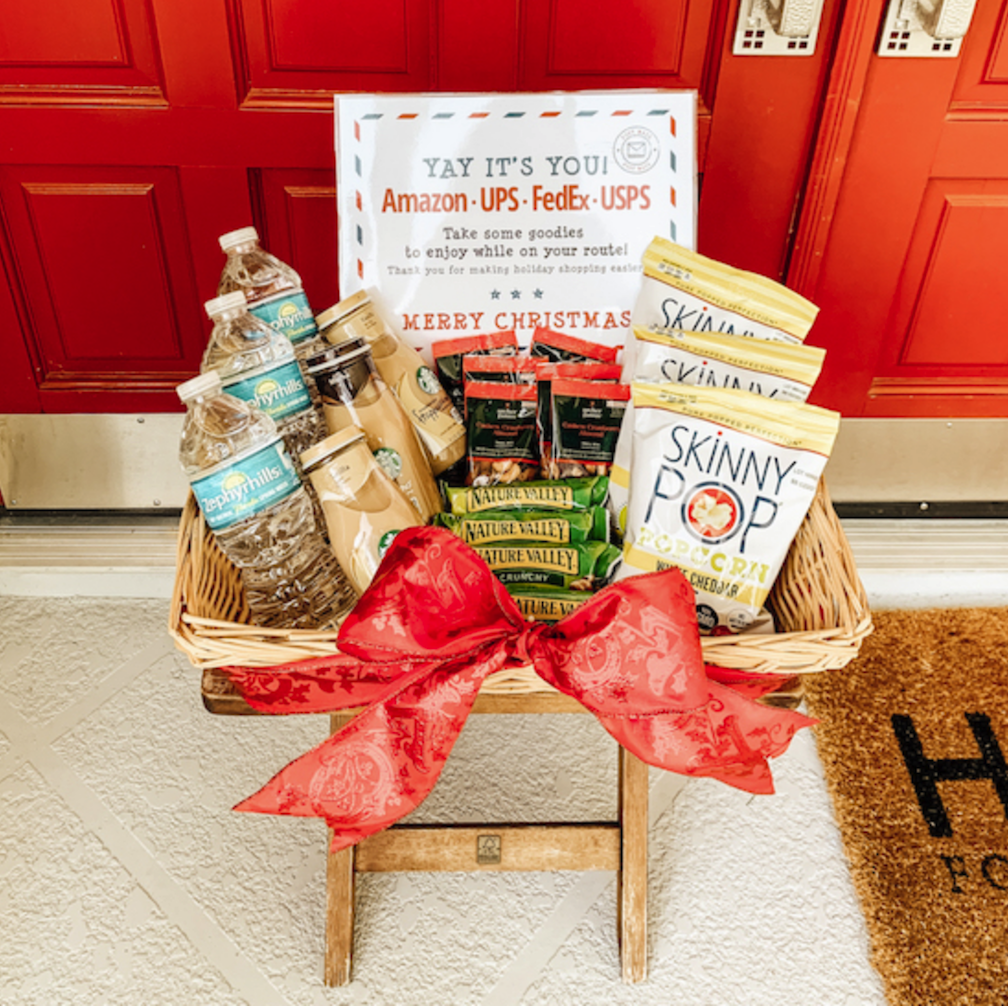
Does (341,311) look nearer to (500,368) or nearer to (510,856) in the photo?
(500,368)

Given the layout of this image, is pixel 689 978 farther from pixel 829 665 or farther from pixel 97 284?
pixel 97 284

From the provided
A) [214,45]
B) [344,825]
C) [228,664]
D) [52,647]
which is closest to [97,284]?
[214,45]

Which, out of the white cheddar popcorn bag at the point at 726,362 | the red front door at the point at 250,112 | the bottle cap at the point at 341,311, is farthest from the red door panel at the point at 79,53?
the white cheddar popcorn bag at the point at 726,362

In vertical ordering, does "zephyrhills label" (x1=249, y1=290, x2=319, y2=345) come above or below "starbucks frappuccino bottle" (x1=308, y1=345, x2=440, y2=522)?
above

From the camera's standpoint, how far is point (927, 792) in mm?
1318

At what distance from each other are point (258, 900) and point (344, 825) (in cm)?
43

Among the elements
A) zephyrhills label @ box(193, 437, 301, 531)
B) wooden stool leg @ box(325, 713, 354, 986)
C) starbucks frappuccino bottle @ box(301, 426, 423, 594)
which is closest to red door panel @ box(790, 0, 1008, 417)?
starbucks frappuccino bottle @ box(301, 426, 423, 594)

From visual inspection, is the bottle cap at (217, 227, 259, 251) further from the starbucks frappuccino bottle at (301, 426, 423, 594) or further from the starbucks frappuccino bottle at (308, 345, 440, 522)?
the starbucks frappuccino bottle at (301, 426, 423, 594)

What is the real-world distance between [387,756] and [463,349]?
552 mm

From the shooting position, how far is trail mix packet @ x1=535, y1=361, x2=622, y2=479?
42.9 inches

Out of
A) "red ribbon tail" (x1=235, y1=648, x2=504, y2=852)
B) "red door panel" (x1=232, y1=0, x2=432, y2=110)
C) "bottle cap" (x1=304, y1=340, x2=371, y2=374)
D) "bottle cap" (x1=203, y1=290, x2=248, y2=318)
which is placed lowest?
"red ribbon tail" (x1=235, y1=648, x2=504, y2=852)

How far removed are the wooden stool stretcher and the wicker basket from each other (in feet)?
1.05

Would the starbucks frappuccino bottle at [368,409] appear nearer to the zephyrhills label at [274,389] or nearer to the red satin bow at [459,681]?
the zephyrhills label at [274,389]

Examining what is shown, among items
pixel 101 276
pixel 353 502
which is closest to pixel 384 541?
pixel 353 502
